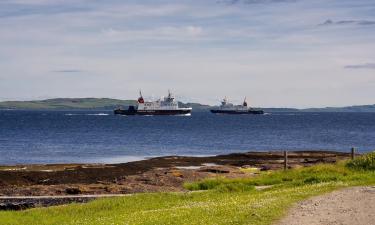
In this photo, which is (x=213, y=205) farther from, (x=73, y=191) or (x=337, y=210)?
(x=73, y=191)

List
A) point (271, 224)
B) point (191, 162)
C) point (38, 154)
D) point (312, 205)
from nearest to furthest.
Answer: point (271, 224) < point (312, 205) < point (191, 162) < point (38, 154)

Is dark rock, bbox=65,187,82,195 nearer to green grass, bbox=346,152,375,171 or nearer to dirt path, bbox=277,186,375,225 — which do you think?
green grass, bbox=346,152,375,171

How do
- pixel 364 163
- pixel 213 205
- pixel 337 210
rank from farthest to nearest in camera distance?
pixel 364 163 < pixel 213 205 < pixel 337 210

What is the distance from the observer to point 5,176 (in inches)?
1912

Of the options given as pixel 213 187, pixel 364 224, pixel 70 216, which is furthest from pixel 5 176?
pixel 364 224

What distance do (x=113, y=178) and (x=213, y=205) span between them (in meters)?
25.6

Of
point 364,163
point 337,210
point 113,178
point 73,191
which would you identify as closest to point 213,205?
point 337,210

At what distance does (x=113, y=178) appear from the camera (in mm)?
49750

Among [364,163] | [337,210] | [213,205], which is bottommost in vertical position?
[213,205]

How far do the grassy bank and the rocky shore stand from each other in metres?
4.45

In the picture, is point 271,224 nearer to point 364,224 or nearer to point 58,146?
point 364,224

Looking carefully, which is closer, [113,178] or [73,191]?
[73,191]

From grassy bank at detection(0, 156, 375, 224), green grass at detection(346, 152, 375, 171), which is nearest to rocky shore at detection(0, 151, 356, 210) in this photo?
grassy bank at detection(0, 156, 375, 224)

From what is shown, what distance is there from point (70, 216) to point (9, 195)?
13019mm
